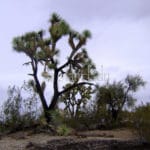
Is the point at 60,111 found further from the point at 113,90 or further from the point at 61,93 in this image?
the point at 113,90

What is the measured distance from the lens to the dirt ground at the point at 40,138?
43.2 feet

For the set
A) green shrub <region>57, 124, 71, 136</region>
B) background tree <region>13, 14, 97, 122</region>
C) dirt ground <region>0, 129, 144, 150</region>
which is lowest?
dirt ground <region>0, 129, 144, 150</region>

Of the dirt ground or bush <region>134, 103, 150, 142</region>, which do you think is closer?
the dirt ground

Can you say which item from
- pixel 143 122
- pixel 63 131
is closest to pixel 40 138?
pixel 63 131

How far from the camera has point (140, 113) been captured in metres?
14.5

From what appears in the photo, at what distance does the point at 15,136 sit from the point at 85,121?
3.15m

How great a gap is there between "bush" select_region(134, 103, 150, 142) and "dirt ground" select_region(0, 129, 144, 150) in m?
0.27

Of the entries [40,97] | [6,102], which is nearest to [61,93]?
[40,97]

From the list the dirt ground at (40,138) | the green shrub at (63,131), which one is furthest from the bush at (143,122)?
the green shrub at (63,131)

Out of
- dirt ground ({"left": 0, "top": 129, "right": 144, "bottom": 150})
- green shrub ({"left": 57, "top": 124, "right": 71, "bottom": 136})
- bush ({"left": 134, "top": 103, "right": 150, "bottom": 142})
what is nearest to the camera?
dirt ground ({"left": 0, "top": 129, "right": 144, "bottom": 150})

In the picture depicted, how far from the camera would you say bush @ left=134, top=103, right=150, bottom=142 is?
45.2 feet

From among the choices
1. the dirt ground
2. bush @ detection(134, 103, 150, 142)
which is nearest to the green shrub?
the dirt ground

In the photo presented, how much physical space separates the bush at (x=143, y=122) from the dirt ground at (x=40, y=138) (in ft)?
0.90

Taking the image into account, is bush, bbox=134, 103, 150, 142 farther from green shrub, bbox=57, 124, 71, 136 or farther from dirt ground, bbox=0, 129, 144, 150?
green shrub, bbox=57, 124, 71, 136
